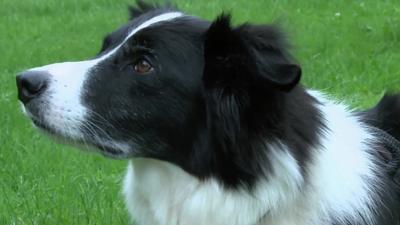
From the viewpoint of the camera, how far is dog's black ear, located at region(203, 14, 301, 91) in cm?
289

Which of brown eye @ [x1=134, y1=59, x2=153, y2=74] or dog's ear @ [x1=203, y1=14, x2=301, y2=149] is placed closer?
dog's ear @ [x1=203, y1=14, x2=301, y2=149]

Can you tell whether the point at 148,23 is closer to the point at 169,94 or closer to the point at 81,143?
the point at 169,94

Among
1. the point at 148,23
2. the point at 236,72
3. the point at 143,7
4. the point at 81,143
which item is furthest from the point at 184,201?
the point at 143,7

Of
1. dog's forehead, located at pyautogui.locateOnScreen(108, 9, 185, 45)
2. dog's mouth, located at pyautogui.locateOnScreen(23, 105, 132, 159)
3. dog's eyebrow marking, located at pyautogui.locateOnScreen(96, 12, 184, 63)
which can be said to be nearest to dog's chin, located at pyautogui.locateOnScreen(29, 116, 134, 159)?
dog's mouth, located at pyautogui.locateOnScreen(23, 105, 132, 159)

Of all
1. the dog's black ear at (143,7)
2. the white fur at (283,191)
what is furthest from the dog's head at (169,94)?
the dog's black ear at (143,7)

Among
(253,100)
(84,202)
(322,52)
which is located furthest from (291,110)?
(322,52)

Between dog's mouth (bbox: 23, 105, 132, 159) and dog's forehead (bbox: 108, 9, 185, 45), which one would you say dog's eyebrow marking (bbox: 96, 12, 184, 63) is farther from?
dog's mouth (bbox: 23, 105, 132, 159)

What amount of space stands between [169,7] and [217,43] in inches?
23.9

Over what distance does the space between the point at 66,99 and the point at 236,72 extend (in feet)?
2.17

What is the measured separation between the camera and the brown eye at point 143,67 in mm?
3129

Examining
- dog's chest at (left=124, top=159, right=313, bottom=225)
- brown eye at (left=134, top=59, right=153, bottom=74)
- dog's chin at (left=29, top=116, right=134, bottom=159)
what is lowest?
dog's chest at (left=124, top=159, right=313, bottom=225)

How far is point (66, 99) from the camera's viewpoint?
3.05 metres

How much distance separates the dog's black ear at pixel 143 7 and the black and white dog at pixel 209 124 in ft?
1.32

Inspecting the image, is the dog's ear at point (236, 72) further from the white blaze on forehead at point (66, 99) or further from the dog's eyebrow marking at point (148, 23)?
the white blaze on forehead at point (66, 99)
